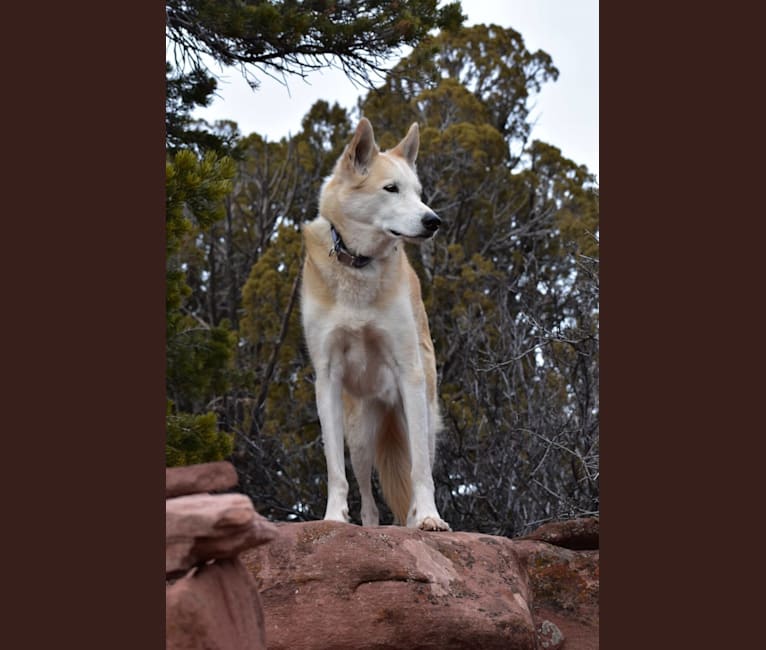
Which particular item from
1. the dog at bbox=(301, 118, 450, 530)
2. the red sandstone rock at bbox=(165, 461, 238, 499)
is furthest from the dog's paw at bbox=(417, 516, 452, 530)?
the red sandstone rock at bbox=(165, 461, 238, 499)

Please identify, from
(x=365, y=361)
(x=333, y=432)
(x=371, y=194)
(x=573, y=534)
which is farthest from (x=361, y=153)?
(x=573, y=534)

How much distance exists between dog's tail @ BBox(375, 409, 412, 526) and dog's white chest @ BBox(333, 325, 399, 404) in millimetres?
377

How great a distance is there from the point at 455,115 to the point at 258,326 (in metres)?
5.77

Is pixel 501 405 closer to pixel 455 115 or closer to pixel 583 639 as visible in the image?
pixel 583 639

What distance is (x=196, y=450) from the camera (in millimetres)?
7414

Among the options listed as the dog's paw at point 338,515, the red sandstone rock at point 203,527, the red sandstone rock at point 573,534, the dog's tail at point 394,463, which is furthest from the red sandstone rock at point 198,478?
the red sandstone rock at point 573,534

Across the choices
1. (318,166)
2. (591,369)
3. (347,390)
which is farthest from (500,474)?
(318,166)

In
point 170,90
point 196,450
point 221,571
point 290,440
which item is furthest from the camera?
point 290,440

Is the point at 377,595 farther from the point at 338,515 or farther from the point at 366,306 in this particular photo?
the point at 366,306

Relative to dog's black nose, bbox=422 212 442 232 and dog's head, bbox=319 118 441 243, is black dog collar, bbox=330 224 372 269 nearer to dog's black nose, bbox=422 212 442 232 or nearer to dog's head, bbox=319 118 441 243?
dog's head, bbox=319 118 441 243

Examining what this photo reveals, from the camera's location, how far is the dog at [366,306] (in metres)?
5.86

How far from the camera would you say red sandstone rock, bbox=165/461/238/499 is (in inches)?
149

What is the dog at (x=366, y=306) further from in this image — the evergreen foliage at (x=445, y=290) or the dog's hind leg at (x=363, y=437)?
the evergreen foliage at (x=445, y=290)

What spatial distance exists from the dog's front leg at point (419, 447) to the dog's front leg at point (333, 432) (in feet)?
1.29
